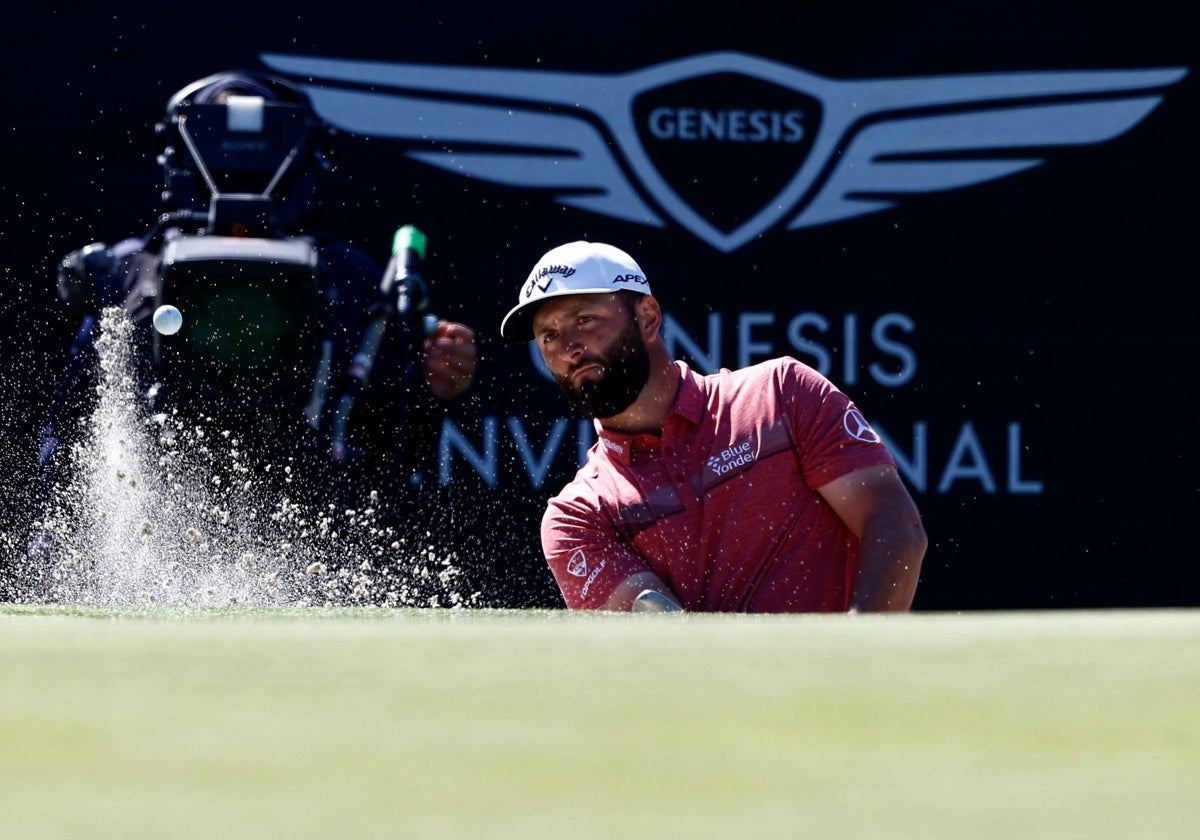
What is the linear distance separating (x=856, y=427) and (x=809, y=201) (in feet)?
3.52

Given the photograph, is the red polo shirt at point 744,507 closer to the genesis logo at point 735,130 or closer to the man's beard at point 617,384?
the man's beard at point 617,384

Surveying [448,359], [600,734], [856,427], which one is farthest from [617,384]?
[600,734]

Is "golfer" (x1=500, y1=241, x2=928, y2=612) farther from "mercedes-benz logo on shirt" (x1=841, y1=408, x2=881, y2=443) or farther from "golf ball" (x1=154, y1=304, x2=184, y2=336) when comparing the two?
"golf ball" (x1=154, y1=304, x2=184, y2=336)

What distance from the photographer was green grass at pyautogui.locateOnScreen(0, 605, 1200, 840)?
0.50 m

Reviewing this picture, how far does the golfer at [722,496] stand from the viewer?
2291mm

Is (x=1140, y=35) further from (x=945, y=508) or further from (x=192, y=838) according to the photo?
(x=192, y=838)

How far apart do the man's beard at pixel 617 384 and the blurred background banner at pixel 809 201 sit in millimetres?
808

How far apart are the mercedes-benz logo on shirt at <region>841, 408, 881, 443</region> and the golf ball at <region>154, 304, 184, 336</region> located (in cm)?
121

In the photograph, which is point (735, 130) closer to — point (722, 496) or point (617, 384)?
point (617, 384)

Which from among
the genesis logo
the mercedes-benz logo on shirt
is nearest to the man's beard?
the mercedes-benz logo on shirt

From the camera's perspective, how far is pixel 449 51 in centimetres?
327

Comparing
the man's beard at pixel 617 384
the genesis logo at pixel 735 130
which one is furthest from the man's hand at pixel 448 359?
the man's beard at pixel 617 384

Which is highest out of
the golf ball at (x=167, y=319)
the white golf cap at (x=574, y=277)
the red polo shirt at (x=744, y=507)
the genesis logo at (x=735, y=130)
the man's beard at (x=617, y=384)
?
the genesis logo at (x=735, y=130)

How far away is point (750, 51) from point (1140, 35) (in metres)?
0.75
